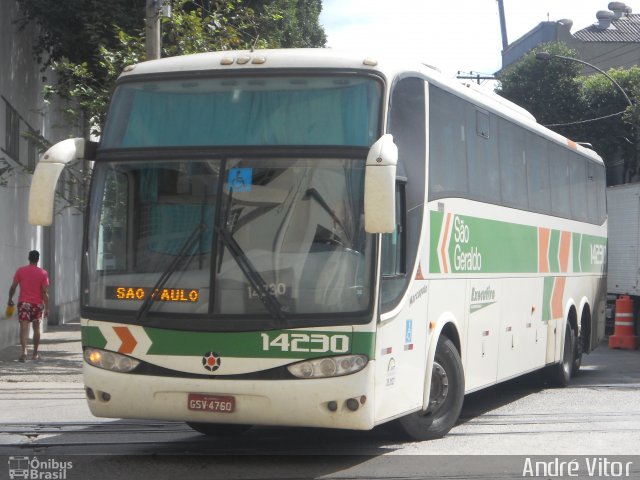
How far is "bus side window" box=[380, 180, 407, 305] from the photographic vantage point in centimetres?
844

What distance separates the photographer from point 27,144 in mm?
21875

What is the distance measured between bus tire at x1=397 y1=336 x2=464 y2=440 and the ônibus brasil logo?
214cm

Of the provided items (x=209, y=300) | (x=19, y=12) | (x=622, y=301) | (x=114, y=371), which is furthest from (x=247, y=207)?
(x=622, y=301)

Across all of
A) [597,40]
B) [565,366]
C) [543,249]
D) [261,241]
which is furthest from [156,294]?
[597,40]

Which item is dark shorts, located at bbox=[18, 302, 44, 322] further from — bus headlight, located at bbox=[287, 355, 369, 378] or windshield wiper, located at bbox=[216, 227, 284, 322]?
bus headlight, located at bbox=[287, 355, 369, 378]

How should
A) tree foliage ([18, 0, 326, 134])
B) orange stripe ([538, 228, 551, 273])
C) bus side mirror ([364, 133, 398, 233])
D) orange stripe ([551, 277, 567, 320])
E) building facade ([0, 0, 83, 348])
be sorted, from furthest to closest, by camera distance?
1. building facade ([0, 0, 83, 348])
2. tree foliage ([18, 0, 326, 134])
3. orange stripe ([551, 277, 567, 320])
4. orange stripe ([538, 228, 551, 273])
5. bus side mirror ([364, 133, 398, 233])

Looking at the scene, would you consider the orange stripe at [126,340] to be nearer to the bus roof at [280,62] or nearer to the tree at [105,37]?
the bus roof at [280,62]

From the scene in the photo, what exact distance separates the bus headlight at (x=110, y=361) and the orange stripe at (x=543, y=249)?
6.49 m

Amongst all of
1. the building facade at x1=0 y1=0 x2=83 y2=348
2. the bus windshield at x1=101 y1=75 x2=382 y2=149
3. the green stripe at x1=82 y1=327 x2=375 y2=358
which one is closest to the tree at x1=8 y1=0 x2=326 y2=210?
the building facade at x1=0 y1=0 x2=83 y2=348

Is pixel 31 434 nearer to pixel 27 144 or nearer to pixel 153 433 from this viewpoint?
pixel 153 433

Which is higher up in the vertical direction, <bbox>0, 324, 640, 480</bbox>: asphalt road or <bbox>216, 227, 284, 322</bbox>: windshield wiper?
<bbox>216, 227, 284, 322</bbox>: windshield wiper

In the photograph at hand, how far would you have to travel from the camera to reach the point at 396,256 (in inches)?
345

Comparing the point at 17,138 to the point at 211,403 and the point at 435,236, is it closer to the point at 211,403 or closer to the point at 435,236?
the point at 435,236

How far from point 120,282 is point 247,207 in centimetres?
113
